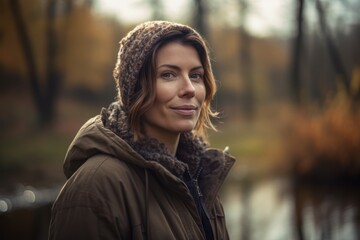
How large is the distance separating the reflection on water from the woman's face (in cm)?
450

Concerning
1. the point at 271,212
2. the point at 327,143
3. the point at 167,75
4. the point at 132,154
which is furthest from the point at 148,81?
the point at 327,143

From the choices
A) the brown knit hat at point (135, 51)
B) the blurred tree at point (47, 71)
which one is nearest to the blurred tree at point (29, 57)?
the blurred tree at point (47, 71)

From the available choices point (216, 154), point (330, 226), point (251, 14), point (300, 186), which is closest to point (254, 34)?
point (251, 14)

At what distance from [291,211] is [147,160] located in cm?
647

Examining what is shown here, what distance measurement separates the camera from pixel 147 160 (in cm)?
207

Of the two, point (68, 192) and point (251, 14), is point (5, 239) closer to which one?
point (68, 192)

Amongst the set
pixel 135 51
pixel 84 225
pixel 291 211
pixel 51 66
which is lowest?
pixel 291 211

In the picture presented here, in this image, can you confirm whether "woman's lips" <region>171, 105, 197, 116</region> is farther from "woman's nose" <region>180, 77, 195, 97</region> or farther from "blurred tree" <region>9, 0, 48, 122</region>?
"blurred tree" <region>9, 0, 48, 122</region>

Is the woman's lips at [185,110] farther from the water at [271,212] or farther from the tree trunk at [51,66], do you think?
the tree trunk at [51,66]

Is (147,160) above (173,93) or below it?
below

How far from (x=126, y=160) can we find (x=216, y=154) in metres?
0.62

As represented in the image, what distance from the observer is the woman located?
→ 183 cm

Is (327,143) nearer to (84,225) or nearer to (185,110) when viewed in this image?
(185,110)

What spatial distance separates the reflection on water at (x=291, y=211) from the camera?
6.63m
